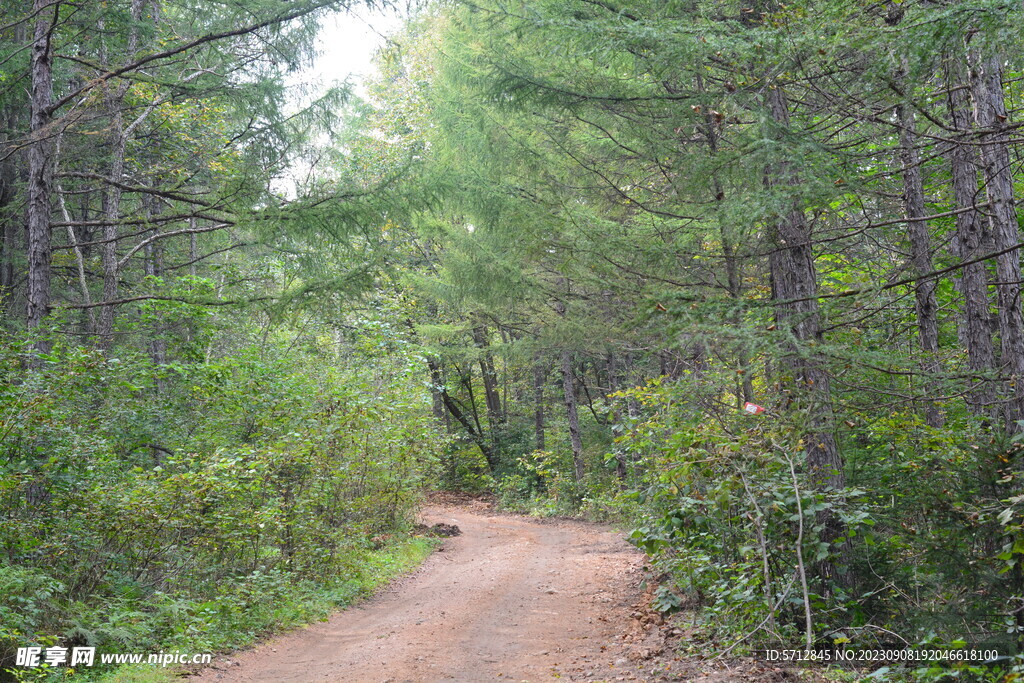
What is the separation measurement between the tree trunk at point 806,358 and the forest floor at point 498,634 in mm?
1556

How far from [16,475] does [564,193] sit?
8335mm

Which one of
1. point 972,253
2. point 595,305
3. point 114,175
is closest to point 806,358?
point 972,253

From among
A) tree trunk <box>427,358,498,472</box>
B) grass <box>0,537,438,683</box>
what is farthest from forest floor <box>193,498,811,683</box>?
tree trunk <box>427,358,498,472</box>

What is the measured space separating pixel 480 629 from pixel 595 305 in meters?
8.92

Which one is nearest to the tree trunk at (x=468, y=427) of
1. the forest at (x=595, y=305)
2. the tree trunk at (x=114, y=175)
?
the forest at (x=595, y=305)

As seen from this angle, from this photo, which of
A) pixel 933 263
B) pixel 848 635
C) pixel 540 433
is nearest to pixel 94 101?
pixel 848 635

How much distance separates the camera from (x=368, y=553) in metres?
12.2

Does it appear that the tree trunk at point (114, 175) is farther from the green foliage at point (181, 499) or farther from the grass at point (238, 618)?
the grass at point (238, 618)

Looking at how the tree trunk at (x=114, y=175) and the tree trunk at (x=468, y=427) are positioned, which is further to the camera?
the tree trunk at (x=468, y=427)

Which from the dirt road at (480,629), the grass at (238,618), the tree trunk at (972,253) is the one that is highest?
the tree trunk at (972,253)

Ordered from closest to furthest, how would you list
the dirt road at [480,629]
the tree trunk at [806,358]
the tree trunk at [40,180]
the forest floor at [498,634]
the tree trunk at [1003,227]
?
1. the tree trunk at [806,358]
2. the forest floor at [498,634]
3. the dirt road at [480,629]
4. the tree trunk at [1003,227]
5. the tree trunk at [40,180]

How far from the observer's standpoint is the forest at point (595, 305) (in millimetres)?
5344

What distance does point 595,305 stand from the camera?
1559 centimetres

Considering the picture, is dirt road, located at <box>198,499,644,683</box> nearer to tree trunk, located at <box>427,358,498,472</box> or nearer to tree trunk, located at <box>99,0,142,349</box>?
tree trunk, located at <box>99,0,142,349</box>
